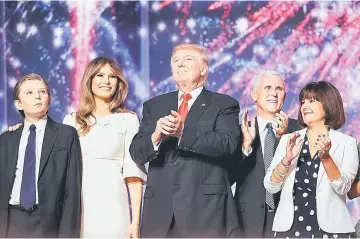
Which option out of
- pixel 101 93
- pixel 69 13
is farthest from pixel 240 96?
pixel 101 93

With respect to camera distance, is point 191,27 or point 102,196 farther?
point 191,27

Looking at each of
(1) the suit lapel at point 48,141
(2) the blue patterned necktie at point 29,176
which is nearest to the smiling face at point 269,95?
(1) the suit lapel at point 48,141

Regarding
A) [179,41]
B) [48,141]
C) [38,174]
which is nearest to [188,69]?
[48,141]

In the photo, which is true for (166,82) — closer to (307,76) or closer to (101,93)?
(307,76)

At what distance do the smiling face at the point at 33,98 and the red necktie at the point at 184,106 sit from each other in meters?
0.79

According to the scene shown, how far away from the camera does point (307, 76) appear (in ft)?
19.9

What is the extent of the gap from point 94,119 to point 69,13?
7.11ft

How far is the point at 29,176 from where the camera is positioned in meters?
4.09

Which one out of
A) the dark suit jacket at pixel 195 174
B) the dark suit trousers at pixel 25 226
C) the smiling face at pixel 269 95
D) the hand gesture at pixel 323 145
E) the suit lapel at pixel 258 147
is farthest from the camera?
the smiling face at pixel 269 95

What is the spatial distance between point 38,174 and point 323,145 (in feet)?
5.05

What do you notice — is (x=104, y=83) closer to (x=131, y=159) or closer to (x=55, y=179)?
(x=131, y=159)

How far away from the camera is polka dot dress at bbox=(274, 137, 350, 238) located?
3.84 metres

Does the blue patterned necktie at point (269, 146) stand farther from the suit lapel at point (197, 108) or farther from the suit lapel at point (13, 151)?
the suit lapel at point (13, 151)

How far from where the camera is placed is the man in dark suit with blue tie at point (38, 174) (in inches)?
159
